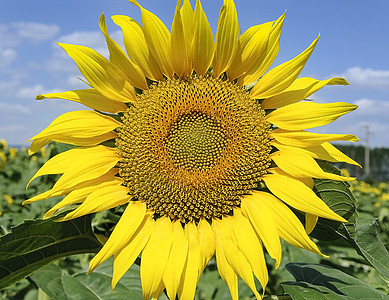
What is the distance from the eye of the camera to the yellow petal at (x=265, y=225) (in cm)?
159

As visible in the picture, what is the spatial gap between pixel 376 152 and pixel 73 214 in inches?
1640

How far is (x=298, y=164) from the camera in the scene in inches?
64.8

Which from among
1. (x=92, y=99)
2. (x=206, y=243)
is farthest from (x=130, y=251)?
(x=92, y=99)

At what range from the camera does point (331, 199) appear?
1701mm

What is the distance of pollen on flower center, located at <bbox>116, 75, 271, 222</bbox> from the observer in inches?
69.7

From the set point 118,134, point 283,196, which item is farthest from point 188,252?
point 118,134

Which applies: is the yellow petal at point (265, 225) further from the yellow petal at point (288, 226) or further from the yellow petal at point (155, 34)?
the yellow petal at point (155, 34)

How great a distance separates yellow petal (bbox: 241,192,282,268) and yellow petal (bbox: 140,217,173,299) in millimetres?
323

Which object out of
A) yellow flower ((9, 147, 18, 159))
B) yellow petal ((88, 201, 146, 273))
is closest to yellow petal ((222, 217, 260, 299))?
yellow petal ((88, 201, 146, 273))

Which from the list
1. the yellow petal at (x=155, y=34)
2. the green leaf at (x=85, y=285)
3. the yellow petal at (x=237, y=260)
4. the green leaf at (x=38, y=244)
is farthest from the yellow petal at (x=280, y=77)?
the green leaf at (x=85, y=285)

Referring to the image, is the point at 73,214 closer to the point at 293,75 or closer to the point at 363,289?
the point at 293,75

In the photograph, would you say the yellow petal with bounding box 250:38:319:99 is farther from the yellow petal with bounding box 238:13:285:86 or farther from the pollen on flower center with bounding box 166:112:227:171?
the pollen on flower center with bounding box 166:112:227:171

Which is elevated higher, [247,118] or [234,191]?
[247,118]

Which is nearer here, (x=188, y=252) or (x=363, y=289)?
(x=188, y=252)
